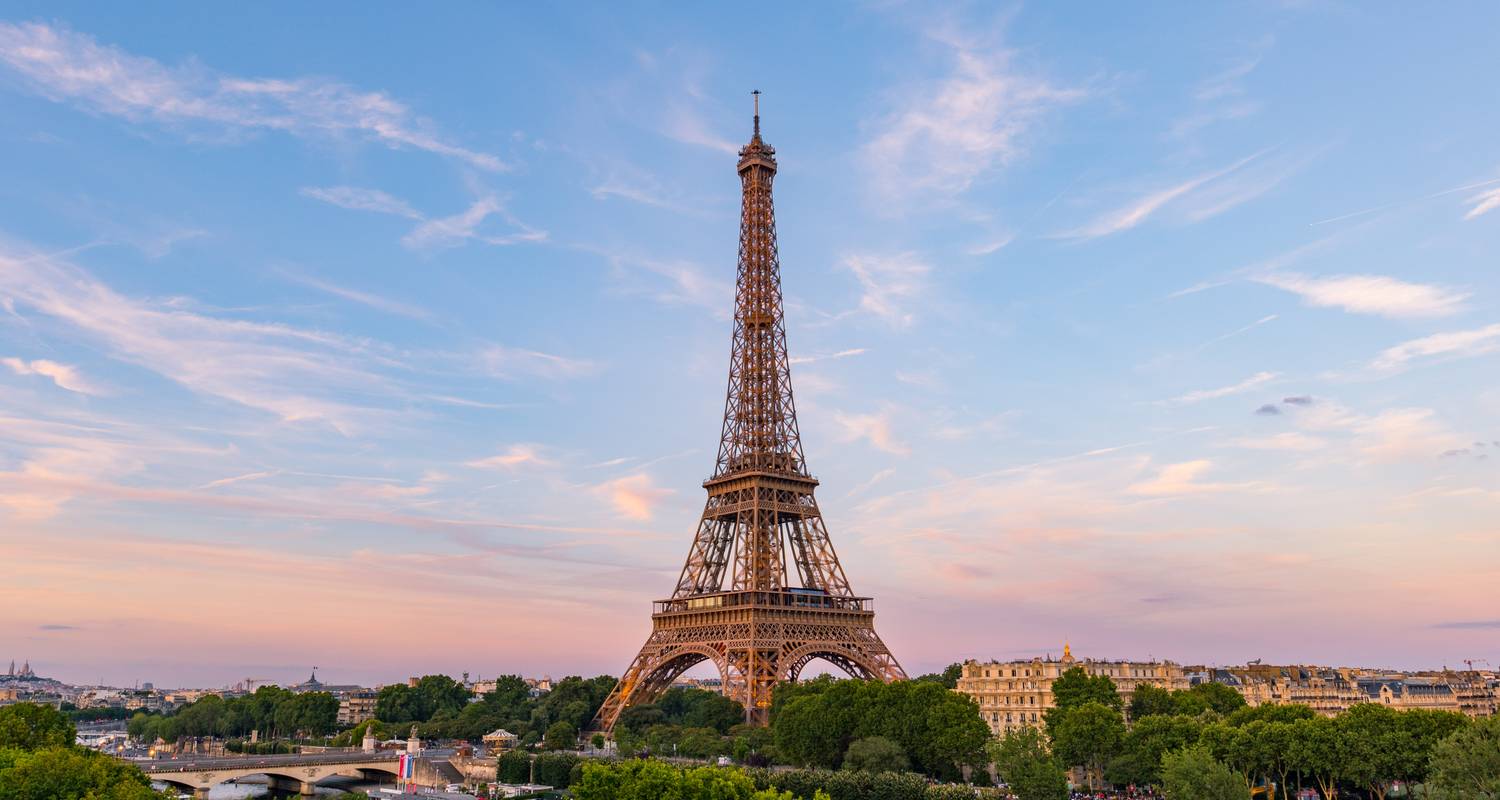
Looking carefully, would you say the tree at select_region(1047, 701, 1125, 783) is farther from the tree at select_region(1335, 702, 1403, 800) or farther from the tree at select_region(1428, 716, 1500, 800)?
the tree at select_region(1428, 716, 1500, 800)

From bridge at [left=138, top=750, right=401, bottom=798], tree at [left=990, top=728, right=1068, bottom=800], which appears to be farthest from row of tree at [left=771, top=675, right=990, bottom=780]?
bridge at [left=138, top=750, right=401, bottom=798]

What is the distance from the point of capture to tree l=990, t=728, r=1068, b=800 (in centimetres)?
5528

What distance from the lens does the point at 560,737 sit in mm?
93500

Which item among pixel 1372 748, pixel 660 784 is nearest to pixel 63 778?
pixel 660 784

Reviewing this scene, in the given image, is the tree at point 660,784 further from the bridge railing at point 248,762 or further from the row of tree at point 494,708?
the row of tree at point 494,708

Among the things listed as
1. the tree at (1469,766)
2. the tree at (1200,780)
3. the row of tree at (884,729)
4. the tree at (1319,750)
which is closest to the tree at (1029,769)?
the tree at (1200,780)

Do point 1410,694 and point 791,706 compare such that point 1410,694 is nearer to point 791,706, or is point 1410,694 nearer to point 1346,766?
point 1346,766

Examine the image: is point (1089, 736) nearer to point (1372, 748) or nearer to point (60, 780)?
point (1372, 748)

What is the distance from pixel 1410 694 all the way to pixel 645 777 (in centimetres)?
9313

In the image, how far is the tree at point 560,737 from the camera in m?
93.1

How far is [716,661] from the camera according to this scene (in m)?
85.6

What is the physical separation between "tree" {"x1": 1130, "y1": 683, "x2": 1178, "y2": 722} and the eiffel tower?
16988mm

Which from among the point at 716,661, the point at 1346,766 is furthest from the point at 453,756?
the point at 1346,766

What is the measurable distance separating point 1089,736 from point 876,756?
1233 centimetres
